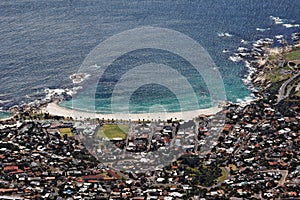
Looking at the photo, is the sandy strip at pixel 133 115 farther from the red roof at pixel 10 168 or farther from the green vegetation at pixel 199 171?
the red roof at pixel 10 168

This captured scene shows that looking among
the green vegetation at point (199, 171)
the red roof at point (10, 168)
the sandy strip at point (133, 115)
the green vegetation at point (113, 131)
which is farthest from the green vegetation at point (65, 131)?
the green vegetation at point (199, 171)

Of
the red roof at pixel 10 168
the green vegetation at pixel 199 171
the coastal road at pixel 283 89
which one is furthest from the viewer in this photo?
the coastal road at pixel 283 89

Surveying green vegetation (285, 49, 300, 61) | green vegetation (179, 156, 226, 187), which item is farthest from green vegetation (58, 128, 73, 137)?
green vegetation (285, 49, 300, 61)

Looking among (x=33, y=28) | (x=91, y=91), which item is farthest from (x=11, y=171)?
(x=33, y=28)

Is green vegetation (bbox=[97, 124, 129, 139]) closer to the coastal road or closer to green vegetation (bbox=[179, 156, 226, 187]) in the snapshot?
green vegetation (bbox=[179, 156, 226, 187])

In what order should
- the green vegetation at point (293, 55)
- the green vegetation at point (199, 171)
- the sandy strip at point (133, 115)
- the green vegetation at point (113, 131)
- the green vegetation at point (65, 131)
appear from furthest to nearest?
the green vegetation at point (293, 55) < the sandy strip at point (133, 115) < the green vegetation at point (65, 131) < the green vegetation at point (113, 131) < the green vegetation at point (199, 171)
